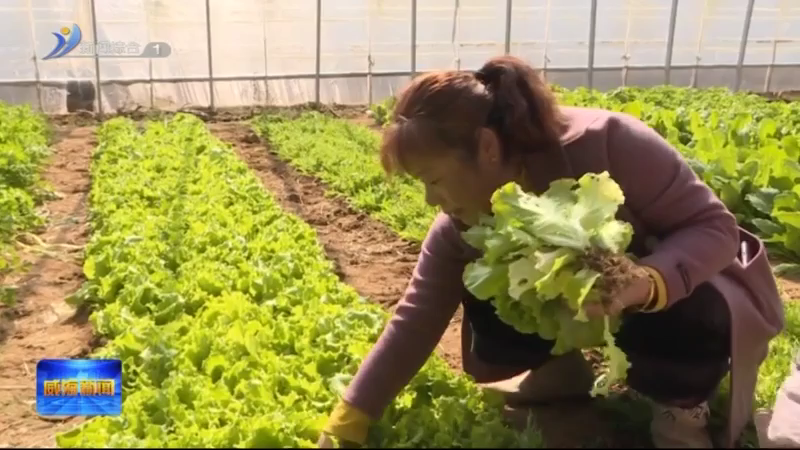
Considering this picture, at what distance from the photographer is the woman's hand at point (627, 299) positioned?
8.10 ft

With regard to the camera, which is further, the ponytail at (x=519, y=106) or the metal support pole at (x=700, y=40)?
the metal support pole at (x=700, y=40)

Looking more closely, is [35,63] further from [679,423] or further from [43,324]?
[679,423]

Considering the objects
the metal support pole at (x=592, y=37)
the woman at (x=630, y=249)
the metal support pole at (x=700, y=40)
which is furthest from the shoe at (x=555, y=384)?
the metal support pole at (x=700, y=40)

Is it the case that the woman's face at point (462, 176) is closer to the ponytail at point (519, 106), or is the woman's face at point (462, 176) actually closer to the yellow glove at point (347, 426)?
the ponytail at point (519, 106)

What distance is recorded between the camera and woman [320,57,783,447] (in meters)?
2.75

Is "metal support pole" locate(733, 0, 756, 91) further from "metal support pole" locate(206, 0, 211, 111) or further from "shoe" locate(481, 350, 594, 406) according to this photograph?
"shoe" locate(481, 350, 594, 406)

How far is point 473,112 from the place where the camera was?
109 inches

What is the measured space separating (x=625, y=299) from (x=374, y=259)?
3484 mm

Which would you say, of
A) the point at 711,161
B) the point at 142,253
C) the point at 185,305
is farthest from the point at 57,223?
the point at 711,161

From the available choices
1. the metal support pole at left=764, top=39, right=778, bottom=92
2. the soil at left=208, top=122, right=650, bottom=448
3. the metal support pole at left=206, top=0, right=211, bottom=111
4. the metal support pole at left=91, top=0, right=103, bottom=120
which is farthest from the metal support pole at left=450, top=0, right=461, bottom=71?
the metal support pole at left=764, top=39, right=778, bottom=92

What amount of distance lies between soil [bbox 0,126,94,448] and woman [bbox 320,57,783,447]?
1.39 metres

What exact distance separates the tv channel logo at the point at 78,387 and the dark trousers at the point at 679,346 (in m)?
1.30

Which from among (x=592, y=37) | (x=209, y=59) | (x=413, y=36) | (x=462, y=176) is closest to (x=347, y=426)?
(x=462, y=176)

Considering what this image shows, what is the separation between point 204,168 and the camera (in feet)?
23.7
